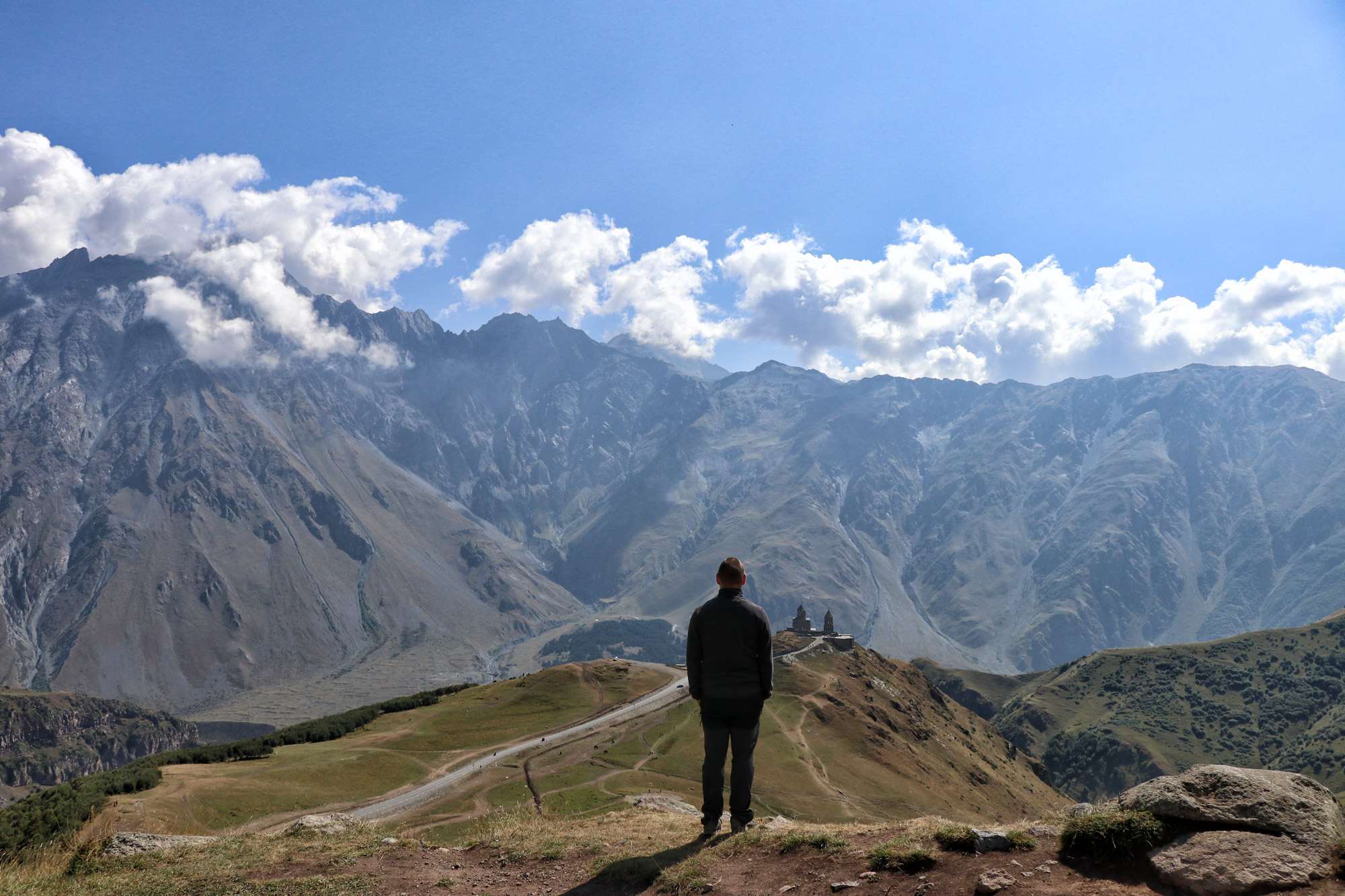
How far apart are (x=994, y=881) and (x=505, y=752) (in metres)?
48.7

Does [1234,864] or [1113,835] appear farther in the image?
[1113,835]

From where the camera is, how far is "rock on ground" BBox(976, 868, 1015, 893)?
965 cm

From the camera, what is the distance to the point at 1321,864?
8.85 m

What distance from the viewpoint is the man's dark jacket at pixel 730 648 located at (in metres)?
13.4

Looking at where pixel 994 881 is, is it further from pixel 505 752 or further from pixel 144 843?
pixel 505 752

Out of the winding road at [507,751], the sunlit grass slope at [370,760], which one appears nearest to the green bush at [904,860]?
the sunlit grass slope at [370,760]

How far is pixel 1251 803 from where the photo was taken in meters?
9.84

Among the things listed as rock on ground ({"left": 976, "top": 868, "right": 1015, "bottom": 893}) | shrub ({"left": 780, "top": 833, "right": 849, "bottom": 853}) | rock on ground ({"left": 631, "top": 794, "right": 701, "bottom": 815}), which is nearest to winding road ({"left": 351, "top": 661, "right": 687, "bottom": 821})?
rock on ground ({"left": 631, "top": 794, "right": 701, "bottom": 815})

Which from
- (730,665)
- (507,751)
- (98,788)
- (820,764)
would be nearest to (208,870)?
(730,665)

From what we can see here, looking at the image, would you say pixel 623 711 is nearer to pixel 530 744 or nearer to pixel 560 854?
pixel 530 744

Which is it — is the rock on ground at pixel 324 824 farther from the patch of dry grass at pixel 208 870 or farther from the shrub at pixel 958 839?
the shrub at pixel 958 839

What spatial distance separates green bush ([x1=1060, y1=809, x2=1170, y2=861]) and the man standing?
15.8 feet

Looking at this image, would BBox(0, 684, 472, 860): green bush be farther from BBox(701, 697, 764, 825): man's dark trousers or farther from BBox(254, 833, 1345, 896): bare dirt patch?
BBox(701, 697, 764, 825): man's dark trousers

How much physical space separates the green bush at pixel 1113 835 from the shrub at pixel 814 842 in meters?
3.24
